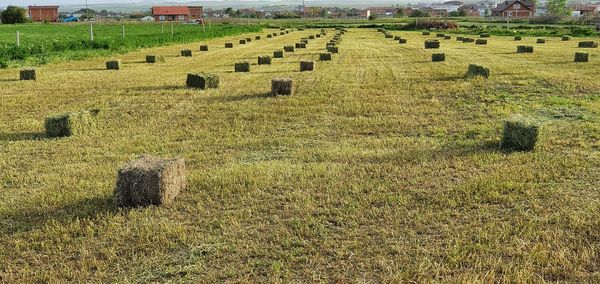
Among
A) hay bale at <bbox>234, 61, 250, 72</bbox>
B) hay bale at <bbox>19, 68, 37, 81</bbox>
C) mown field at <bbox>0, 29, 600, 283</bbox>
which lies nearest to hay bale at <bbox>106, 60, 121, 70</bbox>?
hay bale at <bbox>19, 68, 37, 81</bbox>

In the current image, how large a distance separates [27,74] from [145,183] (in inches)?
605

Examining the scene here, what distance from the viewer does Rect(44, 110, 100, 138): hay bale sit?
11031 millimetres

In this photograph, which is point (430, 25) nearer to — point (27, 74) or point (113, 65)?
point (113, 65)

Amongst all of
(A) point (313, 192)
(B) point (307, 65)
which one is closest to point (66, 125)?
(A) point (313, 192)

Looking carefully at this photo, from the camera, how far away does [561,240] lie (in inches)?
242

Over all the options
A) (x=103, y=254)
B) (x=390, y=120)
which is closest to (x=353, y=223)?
(x=103, y=254)

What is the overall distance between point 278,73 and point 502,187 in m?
14.6

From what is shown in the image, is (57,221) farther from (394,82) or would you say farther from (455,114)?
(394,82)

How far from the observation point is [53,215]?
6984 millimetres

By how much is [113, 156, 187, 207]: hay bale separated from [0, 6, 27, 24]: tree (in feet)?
382

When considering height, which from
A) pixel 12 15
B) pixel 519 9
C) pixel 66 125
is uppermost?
pixel 519 9

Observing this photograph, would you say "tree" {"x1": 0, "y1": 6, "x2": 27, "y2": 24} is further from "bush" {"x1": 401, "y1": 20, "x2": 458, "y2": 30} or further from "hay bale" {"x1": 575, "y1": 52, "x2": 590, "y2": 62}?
"hay bale" {"x1": 575, "y1": 52, "x2": 590, "y2": 62}

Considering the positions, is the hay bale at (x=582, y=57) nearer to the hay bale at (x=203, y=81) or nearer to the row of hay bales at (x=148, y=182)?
the hay bale at (x=203, y=81)

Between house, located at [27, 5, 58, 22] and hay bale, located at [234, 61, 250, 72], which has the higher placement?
house, located at [27, 5, 58, 22]
